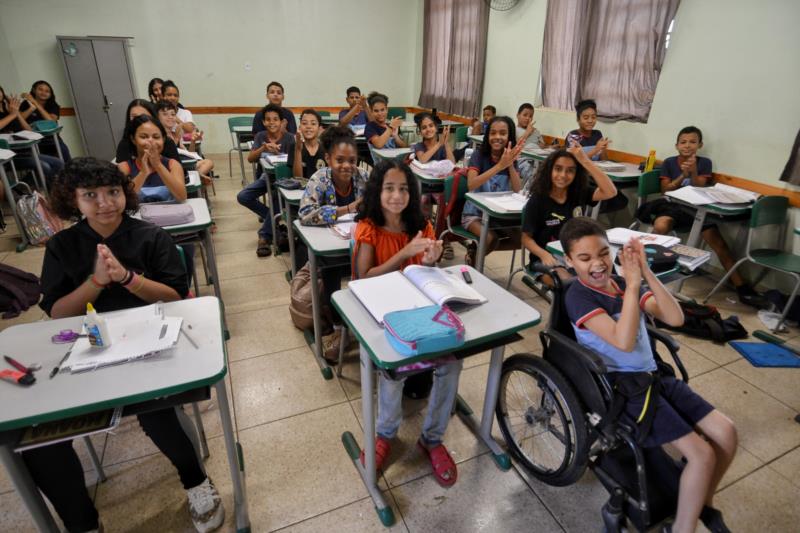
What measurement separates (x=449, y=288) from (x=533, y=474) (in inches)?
33.4

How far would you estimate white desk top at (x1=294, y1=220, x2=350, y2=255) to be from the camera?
1.91 meters

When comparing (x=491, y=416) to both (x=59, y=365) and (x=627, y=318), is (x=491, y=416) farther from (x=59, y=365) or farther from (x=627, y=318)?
(x=59, y=365)

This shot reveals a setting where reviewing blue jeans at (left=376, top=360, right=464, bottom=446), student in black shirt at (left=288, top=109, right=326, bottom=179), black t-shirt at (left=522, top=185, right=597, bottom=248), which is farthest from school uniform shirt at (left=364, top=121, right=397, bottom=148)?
blue jeans at (left=376, top=360, right=464, bottom=446)

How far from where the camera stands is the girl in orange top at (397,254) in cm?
156

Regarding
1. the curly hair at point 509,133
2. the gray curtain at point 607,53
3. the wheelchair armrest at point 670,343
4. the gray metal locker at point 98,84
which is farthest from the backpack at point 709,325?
the gray metal locker at point 98,84

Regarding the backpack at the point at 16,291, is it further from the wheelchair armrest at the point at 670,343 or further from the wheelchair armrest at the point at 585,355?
the wheelchair armrest at the point at 670,343

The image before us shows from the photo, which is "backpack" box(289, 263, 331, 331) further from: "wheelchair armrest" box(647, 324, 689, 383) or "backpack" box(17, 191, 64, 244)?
"backpack" box(17, 191, 64, 244)

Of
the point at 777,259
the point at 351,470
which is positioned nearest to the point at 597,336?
the point at 351,470

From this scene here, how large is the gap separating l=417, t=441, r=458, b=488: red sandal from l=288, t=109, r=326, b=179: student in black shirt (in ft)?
7.40

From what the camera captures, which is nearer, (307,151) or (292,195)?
(292,195)

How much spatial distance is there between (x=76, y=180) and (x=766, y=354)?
11.4 feet

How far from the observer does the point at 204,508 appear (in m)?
1.40

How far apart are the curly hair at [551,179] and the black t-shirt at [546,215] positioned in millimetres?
31

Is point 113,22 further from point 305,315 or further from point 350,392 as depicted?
point 350,392
